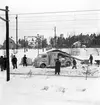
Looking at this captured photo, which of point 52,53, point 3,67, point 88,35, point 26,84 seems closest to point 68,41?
point 88,35

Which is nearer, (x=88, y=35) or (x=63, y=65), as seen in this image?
(x=63, y=65)

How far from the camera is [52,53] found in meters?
22.8

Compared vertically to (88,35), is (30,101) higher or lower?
lower

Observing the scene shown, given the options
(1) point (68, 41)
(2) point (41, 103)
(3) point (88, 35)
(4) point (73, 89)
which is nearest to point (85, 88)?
(4) point (73, 89)

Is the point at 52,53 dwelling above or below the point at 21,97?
above

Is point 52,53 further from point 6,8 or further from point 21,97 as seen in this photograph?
point 21,97

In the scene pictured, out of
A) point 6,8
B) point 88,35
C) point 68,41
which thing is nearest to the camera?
point 6,8

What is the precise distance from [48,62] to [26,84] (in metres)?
10.4

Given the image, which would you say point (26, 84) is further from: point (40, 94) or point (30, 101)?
point (30, 101)

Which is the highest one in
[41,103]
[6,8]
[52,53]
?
[6,8]

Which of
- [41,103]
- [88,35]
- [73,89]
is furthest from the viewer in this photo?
[88,35]

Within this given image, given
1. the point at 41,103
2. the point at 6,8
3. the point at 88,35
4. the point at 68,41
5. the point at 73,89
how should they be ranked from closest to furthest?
the point at 41,103 < the point at 73,89 < the point at 6,8 < the point at 68,41 < the point at 88,35

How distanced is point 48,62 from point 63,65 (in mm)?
1782

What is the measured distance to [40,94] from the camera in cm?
953
